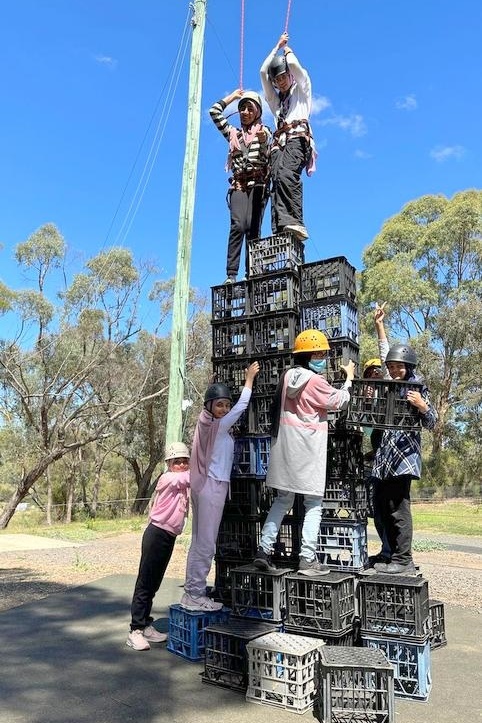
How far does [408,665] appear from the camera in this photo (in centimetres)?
365

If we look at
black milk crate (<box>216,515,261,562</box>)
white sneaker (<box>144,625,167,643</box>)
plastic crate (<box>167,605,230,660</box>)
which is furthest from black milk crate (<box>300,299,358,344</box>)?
white sneaker (<box>144,625,167,643</box>)

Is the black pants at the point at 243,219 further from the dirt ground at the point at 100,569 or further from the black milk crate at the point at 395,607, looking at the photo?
the dirt ground at the point at 100,569

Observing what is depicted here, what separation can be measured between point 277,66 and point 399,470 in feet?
12.6

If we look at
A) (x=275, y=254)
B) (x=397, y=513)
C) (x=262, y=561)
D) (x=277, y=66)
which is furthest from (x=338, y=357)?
(x=277, y=66)

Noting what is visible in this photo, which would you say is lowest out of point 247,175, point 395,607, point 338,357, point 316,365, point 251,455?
point 395,607

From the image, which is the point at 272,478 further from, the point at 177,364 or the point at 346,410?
the point at 177,364

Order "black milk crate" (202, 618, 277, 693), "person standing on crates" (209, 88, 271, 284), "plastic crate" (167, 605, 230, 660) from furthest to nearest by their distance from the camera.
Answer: "person standing on crates" (209, 88, 271, 284) → "plastic crate" (167, 605, 230, 660) → "black milk crate" (202, 618, 277, 693)

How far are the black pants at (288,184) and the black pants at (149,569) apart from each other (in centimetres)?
283

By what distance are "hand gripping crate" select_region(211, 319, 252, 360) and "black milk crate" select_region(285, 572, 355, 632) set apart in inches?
76.9

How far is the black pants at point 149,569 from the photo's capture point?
4477 mm

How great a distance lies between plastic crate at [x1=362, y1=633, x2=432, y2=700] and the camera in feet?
11.7

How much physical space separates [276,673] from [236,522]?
149 cm

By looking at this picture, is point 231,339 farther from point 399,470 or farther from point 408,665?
point 408,665

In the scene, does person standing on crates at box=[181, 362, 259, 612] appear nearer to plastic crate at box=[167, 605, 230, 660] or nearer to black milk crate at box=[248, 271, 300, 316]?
plastic crate at box=[167, 605, 230, 660]
